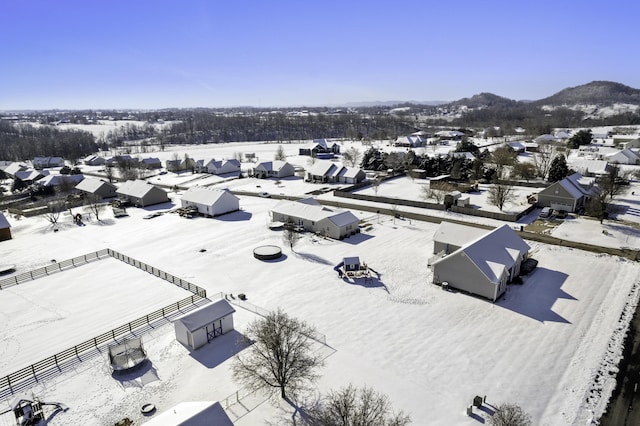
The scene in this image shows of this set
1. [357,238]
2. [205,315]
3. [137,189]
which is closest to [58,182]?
[137,189]

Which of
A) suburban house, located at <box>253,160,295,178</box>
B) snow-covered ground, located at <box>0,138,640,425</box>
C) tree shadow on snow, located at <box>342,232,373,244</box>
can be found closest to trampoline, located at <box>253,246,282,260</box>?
snow-covered ground, located at <box>0,138,640,425</box>

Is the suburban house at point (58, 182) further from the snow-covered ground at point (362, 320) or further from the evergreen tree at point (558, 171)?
the evergreen tree at point (558, 171)

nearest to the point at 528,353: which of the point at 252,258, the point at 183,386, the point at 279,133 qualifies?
the point at 183,386

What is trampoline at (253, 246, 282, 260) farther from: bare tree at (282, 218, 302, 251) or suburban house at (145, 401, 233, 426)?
suburban house at (145, 401, 233, 426)

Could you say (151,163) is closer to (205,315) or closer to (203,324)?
(205,315)

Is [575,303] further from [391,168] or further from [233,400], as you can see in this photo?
[391,168]
